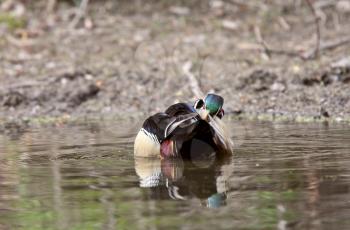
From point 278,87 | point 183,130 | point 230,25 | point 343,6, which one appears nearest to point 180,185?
point 183,130

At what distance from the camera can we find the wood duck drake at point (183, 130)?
6.62 meters

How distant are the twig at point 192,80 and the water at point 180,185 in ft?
9.38

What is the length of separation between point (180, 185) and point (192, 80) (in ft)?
21.5

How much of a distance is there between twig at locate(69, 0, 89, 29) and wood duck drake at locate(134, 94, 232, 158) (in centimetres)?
900

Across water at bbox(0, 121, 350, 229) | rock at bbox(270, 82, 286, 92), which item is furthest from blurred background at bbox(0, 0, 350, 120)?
water at bbox(0, 121, 350, 229)

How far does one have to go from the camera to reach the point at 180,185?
5.86 m

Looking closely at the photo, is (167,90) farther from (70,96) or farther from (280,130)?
(280,130)

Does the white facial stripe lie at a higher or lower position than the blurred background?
lower

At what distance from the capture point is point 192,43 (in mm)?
15078

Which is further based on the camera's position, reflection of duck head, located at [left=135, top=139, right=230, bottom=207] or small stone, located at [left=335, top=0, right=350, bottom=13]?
small stone, located at [left=335, top=0, right=350, bottom=13]

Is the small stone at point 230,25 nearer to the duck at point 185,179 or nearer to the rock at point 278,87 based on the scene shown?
the rock at point 278,87

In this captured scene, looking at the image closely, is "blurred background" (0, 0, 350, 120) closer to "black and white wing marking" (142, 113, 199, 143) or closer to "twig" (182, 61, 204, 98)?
"twig" (182, 61, 204, 98)

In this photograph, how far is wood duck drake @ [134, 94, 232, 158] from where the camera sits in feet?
21.7

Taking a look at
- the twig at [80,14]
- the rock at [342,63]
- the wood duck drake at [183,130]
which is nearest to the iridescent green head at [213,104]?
the wood duck drake at [183,130]
